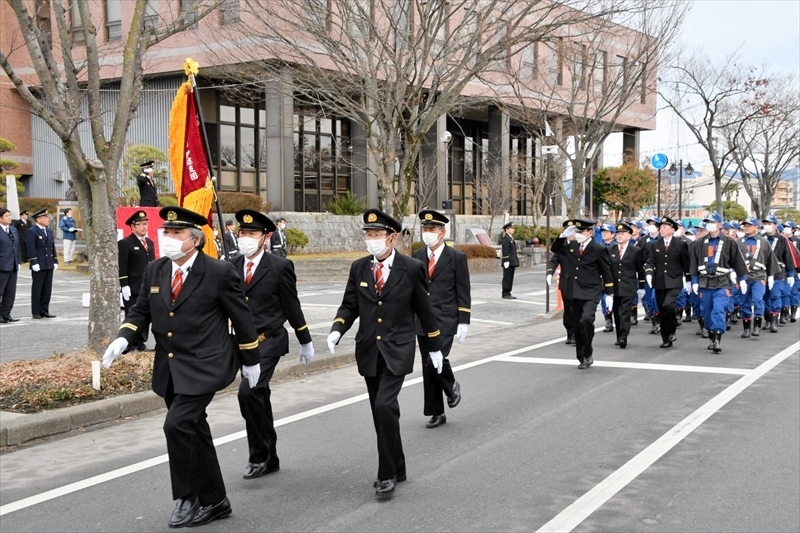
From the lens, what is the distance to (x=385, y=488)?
5.61 metres

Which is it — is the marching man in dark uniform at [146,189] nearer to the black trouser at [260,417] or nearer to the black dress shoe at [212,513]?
the black trouser at [260,417]

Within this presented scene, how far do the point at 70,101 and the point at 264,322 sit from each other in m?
5.17

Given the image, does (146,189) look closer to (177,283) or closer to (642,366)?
(642,366)

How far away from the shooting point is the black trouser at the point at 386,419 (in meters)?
5.67

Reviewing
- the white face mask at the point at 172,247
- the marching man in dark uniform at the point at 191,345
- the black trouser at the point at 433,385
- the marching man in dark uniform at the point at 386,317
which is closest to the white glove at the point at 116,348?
the marching man in dark uniform at the point at 191,345

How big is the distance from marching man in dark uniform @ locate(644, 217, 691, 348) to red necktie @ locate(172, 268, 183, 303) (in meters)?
9.72

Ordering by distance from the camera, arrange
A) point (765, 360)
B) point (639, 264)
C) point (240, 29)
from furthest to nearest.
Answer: point (240, 29) < point (639, 264) < point (765, 360)

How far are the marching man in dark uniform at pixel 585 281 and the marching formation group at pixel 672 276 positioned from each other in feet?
0.04

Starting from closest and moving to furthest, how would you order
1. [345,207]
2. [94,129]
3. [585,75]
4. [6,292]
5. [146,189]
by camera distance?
[94,129] → [6,292] → [146,189] → [585,75] → [345,207]

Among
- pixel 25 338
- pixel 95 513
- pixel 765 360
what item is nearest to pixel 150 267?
pixel 95 513

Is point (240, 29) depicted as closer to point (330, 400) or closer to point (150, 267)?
point (330, 400)

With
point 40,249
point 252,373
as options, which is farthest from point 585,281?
point 40,249

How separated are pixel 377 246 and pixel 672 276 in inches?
351

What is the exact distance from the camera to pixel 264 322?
20.3 ft
